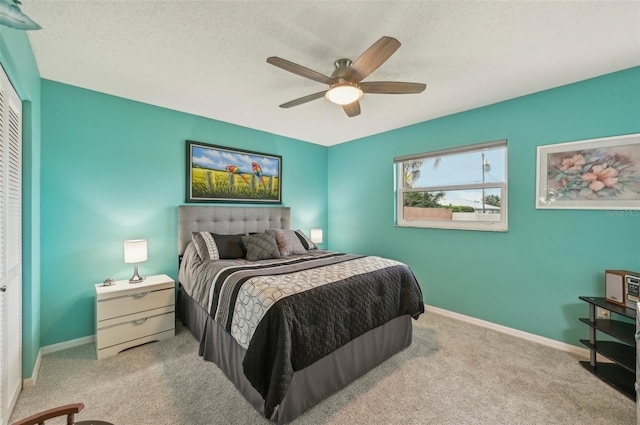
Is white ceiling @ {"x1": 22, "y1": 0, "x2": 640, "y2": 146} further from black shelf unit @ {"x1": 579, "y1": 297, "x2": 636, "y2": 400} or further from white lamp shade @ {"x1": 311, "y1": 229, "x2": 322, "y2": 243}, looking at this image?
white lamp shade @ {"x1": 311, "y1": 229, "x2": 322, "y2": 243}

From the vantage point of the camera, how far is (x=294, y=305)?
1.71 m

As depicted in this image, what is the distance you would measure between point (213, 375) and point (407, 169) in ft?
11.1

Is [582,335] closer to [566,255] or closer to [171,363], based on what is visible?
[566,255]

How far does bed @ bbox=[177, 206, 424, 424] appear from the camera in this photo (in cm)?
162

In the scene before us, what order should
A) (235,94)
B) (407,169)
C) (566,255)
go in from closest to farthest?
(566,255)
(235,94)
(407,169)

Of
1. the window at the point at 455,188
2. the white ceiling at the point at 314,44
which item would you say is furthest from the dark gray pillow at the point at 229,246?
the window at the point at 455,188

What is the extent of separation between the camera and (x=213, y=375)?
211cm

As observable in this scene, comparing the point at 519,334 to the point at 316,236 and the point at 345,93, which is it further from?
the point at 345,93

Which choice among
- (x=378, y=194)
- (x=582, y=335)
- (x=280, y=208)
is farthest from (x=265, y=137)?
(x=582, y=335)

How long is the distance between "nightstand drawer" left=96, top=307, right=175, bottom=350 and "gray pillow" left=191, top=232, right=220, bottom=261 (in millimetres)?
632

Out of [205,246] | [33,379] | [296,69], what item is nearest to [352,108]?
[296,69]

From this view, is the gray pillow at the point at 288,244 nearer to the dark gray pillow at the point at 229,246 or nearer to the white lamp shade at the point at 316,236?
the dark gray pillow at the point at 229,246

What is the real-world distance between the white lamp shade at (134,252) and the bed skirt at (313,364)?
677mm

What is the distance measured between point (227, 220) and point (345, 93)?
2.27m
